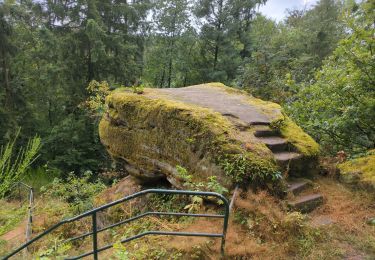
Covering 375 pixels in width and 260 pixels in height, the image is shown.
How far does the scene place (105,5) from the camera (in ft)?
56.7

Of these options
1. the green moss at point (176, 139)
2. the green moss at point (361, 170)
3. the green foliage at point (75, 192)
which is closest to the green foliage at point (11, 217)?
the green moss at point (176, 139)

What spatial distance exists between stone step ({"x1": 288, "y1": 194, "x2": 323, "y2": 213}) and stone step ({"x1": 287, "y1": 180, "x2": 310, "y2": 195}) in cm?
13

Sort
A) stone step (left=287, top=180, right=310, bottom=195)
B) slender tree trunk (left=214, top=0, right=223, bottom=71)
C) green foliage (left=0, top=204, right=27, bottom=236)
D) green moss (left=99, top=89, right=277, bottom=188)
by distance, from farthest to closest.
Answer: slender tree trunk (left=214, top=0, right=223, bottom=71)
stone step (left=287, top=180, right=310, bottom=195)
green moss (left=99, top=89, right=277, bottom=188)
green foliage (left=0, top=204, right=27, bottom=236)

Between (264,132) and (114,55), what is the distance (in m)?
12.8

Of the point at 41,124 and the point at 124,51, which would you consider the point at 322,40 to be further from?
the point at 41,124

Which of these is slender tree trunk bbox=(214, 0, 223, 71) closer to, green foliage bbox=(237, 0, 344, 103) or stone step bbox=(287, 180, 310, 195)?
green foliage bbox=(237, 0, 344, 103)

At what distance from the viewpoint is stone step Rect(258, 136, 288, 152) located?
593cm

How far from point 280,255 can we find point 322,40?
20017 millimetres

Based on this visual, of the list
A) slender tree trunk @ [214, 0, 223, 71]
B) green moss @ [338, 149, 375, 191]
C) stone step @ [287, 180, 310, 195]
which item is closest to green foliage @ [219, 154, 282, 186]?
stone step @ [287, 180, 310, 195]

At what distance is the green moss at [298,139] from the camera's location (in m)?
6.03

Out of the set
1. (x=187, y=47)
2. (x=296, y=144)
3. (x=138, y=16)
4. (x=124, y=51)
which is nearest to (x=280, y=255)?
(x=296, y=144)

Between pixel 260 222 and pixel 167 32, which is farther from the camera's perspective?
pixel 167 32

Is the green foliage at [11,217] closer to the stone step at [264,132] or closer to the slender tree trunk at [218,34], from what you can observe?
the stone step at [264,132]

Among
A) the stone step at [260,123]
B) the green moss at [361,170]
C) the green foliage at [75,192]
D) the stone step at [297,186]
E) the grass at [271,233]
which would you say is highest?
the stone step at [260,123]
